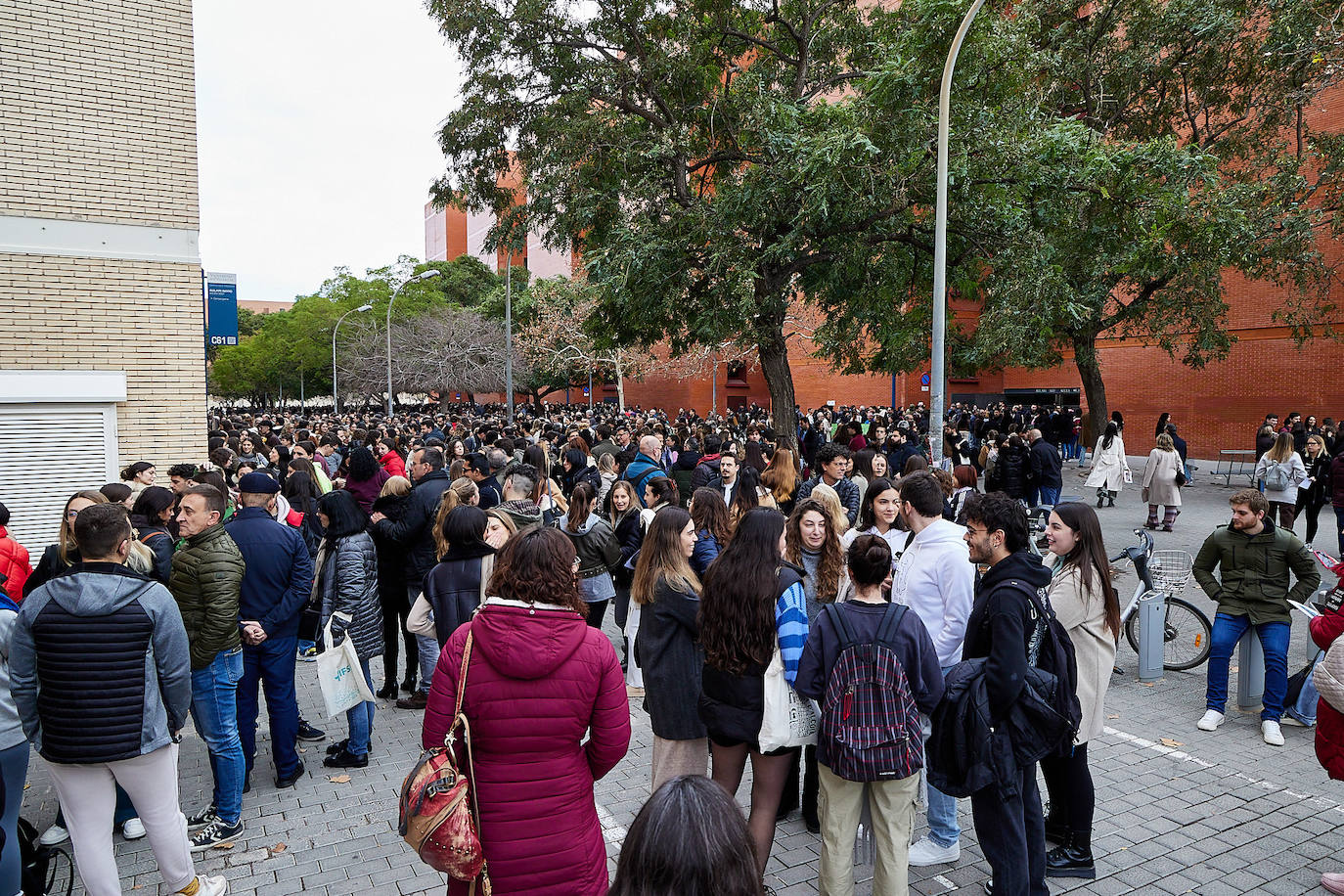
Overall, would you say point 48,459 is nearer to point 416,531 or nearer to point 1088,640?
point 416,531

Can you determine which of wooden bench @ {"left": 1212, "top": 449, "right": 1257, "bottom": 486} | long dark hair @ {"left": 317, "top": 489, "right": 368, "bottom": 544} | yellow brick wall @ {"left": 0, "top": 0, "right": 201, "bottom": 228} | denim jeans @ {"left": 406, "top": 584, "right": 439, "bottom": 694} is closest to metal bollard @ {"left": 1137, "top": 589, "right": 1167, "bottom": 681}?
denim jeans @ {"left": 406, "top": 584, "right": 439, "bottom": 694}

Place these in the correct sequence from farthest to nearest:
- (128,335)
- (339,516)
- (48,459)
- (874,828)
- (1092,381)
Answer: (1092,381) → (128,335) → (48,459) → (339,516) → (874,828)

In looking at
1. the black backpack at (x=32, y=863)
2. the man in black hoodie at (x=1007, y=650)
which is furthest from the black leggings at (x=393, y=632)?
the man in black hoodie at (x=1007, y=650)

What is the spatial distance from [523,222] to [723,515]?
1202cm

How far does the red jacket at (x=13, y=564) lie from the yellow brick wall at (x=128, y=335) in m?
5.19

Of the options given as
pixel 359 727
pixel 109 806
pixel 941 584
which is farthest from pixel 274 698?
pixel 941 584

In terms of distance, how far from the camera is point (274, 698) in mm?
5297

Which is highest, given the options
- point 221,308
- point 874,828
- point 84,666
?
point 221,308

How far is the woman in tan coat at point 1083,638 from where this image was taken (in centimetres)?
418

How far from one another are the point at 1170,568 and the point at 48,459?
1250 centimetres

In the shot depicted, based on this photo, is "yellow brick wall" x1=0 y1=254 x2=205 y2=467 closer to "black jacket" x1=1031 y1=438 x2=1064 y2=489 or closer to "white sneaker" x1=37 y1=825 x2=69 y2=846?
"white sneaker" x1=37 y1=825 x2=69 y2=846

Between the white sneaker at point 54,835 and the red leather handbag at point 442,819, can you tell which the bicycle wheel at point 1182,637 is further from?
the white sneaker at point 54,835

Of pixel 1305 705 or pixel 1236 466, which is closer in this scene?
pixel 1305 705

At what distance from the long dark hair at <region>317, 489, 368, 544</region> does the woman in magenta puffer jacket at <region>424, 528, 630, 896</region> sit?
3193mm
